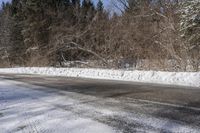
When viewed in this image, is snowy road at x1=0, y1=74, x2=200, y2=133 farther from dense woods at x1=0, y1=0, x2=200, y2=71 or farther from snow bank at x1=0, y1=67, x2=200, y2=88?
dense woods at x1=0, y1=0, x2=200, y2=71

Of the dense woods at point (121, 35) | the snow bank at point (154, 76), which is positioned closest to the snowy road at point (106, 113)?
the snow bank at point (154, 76)

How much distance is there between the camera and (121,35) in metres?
27.5

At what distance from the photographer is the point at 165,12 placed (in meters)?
24.2

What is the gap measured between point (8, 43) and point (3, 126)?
54.4 m

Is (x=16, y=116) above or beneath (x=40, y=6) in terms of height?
beneath

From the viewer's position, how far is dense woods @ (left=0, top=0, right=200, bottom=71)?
19.6 meters

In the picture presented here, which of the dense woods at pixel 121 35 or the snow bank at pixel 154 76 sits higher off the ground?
the dense woods at pixel 121 35

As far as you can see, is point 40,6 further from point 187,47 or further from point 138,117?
point 138,117

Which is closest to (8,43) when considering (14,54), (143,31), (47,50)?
(14,54)

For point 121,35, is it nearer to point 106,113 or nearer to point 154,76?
point 154,76

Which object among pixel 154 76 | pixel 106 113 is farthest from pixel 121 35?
pixel 106 113

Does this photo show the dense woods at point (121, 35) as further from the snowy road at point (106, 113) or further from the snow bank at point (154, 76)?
the snowy road at point (106, 113)

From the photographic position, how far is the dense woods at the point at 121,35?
19.6 m

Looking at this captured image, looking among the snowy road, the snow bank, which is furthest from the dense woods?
the snowy road
